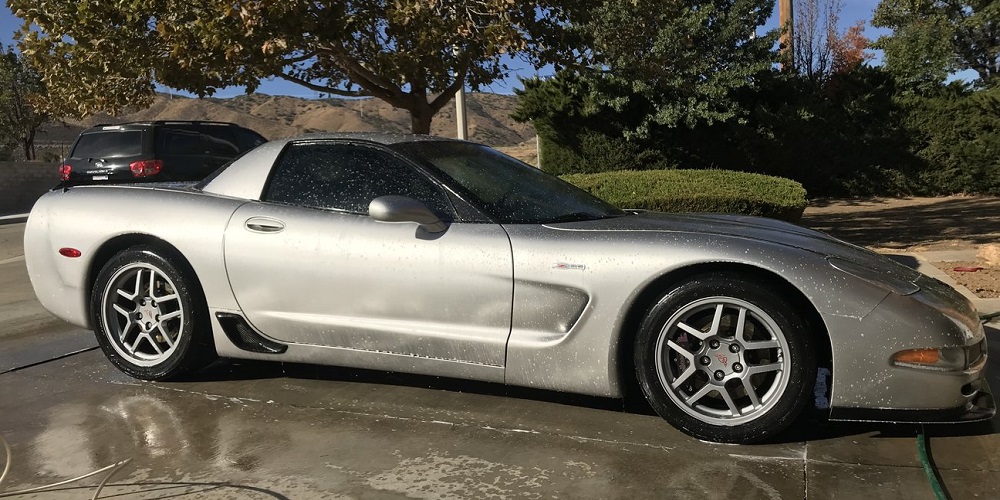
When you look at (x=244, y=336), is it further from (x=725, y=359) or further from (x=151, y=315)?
(x=725, y=359)

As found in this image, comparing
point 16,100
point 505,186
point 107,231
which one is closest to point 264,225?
point 107,231

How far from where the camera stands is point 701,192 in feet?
32.1

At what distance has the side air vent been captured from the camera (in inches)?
164

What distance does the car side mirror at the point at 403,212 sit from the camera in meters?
3.73

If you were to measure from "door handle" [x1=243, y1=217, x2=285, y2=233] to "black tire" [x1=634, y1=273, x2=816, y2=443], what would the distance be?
1.85 meters

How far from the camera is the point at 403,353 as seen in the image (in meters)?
3.84

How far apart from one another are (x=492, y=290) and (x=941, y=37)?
23133 millimetres

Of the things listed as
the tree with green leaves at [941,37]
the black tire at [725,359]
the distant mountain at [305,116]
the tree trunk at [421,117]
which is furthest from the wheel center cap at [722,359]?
the distant mountain at [305,116]

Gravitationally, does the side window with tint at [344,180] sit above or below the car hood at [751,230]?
above

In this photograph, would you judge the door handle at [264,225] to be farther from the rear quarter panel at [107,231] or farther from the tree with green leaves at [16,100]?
the tree with green leaves at [16,100]

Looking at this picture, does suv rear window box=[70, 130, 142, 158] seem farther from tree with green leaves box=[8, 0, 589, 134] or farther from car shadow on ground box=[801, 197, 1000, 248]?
car shadow on ground box=[801, 197, 1000, 248]

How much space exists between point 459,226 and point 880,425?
6.72ft

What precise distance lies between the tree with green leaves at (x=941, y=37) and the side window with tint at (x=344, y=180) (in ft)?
59.7

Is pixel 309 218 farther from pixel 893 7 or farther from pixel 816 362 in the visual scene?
pixel 893 7
